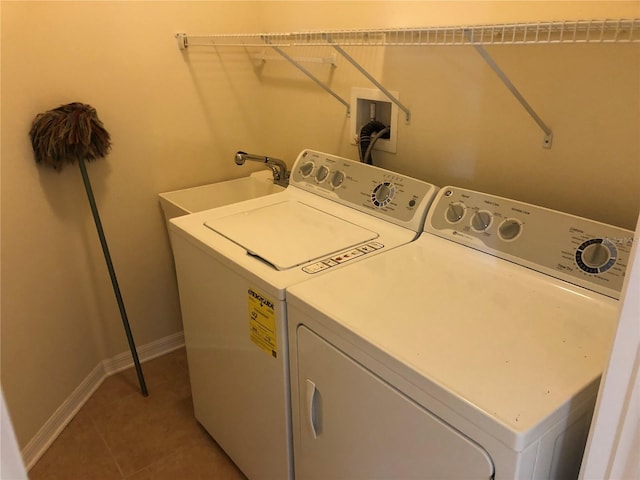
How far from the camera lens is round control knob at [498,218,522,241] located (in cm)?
134

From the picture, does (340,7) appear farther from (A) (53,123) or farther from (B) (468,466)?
(B) (468,466)

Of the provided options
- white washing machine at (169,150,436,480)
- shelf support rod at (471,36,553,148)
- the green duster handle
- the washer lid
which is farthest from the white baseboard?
shelf support rod at (471,36,553,148)

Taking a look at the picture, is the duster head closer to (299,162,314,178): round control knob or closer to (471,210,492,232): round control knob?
(299,162,314,178): round control knob

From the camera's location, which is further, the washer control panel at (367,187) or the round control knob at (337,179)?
the round control knob at (337,179)

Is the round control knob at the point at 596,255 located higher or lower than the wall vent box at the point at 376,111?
lower

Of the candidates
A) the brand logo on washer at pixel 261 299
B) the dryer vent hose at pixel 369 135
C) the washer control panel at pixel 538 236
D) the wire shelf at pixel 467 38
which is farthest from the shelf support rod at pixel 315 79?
the brand logo on washer at pixel 261 299

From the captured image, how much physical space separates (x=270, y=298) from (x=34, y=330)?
1110mm

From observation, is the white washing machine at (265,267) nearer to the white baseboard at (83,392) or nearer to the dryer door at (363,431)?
the dryer door at (363,431)

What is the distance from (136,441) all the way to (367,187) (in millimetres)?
1382

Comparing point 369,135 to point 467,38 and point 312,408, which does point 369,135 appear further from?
point 312,408

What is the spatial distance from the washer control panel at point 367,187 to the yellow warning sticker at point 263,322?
1.68 feet

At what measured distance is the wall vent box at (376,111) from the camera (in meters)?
1.83

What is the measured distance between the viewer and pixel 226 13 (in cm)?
226

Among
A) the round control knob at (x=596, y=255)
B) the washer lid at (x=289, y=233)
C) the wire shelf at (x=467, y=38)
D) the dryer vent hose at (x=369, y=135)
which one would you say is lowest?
the washer lid at (x=289, y=233)
